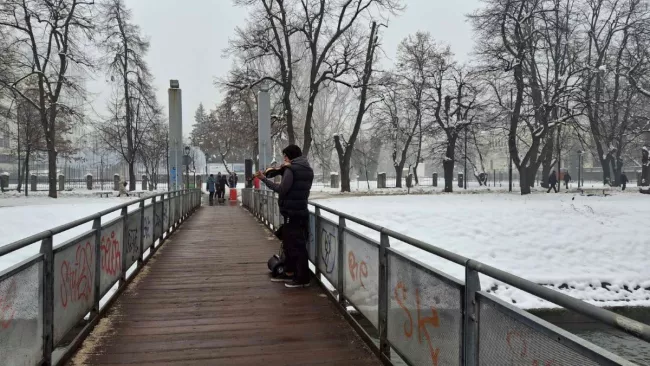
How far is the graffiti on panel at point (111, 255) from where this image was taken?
218 inches

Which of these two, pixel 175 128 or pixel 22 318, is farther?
pixel 175 128

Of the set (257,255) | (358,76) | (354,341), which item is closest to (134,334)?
(354,341)

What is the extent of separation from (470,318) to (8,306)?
2670 millimetres

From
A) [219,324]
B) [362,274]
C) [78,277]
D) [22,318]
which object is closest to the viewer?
[22,318]

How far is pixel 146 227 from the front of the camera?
869 centimetres

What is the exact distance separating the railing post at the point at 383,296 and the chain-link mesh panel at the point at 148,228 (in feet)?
17.3

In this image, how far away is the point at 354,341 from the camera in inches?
183

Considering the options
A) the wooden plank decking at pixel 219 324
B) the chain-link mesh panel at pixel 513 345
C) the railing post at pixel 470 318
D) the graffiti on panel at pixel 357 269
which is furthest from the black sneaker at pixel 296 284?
the chain-link mesh panel at pixel 513 345

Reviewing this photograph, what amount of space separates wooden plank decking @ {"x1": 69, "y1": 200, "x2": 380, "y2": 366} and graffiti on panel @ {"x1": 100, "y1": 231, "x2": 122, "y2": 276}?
15.7 inches

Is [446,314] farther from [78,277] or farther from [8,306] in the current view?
[78,277]

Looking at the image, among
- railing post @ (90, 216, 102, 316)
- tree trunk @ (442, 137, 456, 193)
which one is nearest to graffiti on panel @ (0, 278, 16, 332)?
railing post @ (90, 216, 102, 316)


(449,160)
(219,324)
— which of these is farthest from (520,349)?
(449,160)

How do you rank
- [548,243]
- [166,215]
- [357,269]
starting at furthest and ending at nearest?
[548,243] → [166,215] → [357,269]

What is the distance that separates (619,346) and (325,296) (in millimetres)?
5564
